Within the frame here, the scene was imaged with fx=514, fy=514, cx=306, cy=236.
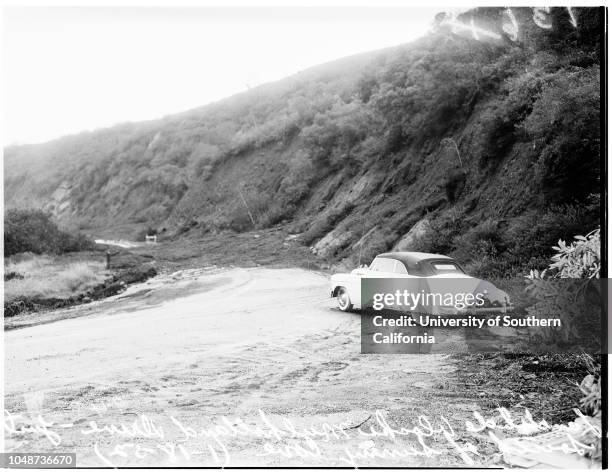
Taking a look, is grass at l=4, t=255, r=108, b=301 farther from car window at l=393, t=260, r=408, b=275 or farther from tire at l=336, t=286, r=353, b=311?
car window at l=393, t=260, r=408, b=275

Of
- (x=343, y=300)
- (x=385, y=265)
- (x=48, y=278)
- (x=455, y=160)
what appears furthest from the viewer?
(x=48, y=278)

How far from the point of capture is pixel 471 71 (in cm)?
1424

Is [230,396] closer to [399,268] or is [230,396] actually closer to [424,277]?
[424,277]

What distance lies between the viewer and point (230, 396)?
477cm

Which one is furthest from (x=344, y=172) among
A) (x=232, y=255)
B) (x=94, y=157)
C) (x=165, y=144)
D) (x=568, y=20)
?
(x=94, y=157)

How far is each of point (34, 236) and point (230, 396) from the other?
1998 centimetres

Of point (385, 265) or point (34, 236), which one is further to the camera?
point (34, 236)

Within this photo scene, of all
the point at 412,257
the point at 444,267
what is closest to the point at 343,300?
the point at 412,257

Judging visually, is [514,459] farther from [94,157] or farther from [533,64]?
[94,157]

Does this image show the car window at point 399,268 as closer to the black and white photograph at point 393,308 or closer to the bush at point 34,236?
the black and white photograph at point 393,308

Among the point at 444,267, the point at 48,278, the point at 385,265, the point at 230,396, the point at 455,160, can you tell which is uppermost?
the point at 455,160

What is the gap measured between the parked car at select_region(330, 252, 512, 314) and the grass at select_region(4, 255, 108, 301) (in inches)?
335

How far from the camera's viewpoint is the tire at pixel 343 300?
857 centimetres

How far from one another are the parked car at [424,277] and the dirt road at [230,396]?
45cm
